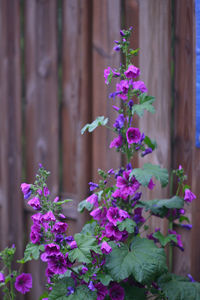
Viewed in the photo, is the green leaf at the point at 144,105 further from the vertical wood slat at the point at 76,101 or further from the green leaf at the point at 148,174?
the vertical wood slat at the point at 76,101

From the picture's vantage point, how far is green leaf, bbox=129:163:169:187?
5.32 ft

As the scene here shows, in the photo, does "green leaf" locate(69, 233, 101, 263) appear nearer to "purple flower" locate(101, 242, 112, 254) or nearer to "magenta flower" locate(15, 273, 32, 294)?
"purple flower" locate(101, 242, 112, 254)

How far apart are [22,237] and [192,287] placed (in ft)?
6.27

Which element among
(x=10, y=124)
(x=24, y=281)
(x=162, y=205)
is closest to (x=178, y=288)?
(x=162, y=205)

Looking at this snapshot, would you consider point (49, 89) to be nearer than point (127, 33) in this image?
No

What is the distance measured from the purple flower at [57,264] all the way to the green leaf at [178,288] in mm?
403

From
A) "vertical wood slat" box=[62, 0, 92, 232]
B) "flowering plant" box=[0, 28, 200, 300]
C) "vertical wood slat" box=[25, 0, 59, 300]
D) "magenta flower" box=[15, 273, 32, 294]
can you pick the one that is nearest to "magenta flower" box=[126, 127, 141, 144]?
"flowering plant" box=[0, 28, 200, 300]

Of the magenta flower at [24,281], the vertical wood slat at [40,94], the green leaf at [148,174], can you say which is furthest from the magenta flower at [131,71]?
the vertical wood slat at [40,94]

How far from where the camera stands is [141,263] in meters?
1.56

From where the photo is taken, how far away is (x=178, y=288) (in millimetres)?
1692

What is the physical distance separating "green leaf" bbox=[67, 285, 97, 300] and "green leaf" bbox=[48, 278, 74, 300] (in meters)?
0.03

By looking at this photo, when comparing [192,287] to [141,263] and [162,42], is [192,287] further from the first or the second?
[162,42]

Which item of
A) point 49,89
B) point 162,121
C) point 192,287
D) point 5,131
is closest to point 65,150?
Answer: point 49,89

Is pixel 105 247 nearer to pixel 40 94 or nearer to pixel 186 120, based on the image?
pixel 186 120
